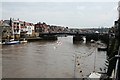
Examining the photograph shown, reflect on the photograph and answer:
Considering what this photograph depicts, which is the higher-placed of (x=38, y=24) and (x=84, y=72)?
(x=38, y=24)

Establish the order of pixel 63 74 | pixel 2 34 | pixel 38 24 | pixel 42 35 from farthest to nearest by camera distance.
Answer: pixel 38 24, pixel 42 35, pixel 2 34, pixel 63 74

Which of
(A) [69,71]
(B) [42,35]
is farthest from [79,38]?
(A) [69,71]

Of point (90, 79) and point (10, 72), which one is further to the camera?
point (10, 72)

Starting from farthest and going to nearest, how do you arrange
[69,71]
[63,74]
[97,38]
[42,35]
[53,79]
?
1. [42,35]
2. [97,38]
3. [69,71]
4. [63,74]
5. [53,79]

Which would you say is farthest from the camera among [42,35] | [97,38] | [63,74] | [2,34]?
[42,35]

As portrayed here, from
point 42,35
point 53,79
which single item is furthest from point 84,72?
point 42,35

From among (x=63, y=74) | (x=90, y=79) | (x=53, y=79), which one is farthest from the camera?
(x=63, y=74)

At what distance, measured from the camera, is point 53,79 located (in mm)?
12172

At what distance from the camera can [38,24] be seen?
70562 mm

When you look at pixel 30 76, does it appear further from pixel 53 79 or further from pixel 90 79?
pixel 90 79

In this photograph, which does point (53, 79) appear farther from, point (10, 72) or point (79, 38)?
point (79, 38)

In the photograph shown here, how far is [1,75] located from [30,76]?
1654 millimetres

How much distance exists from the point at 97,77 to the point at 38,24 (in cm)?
6020

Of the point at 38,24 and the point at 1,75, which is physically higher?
the point at 38,24
